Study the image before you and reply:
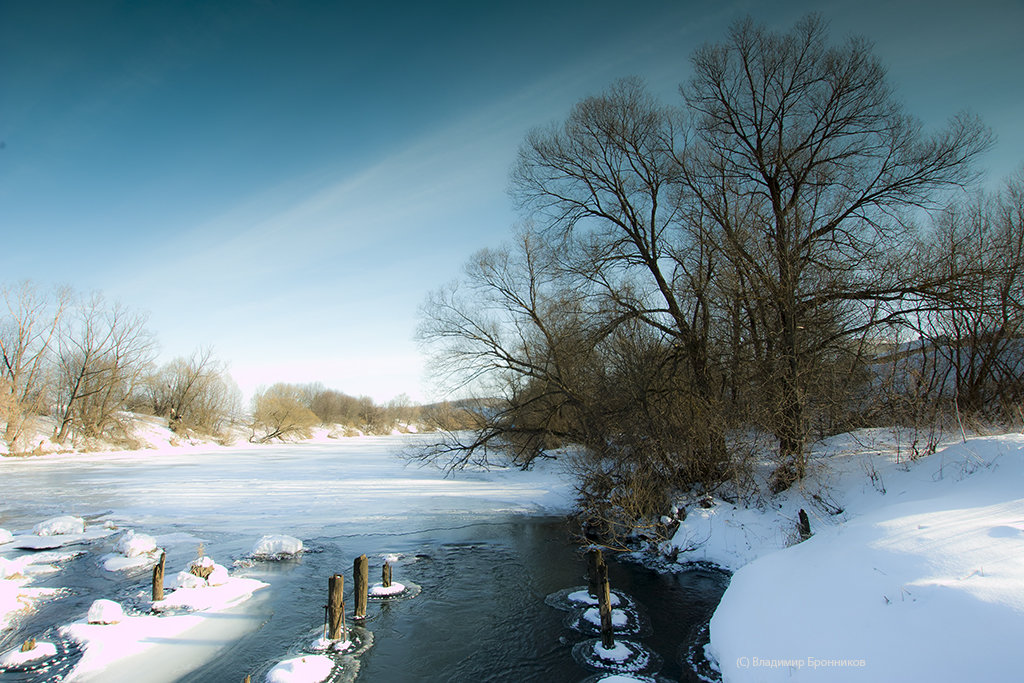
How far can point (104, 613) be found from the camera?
8203 millimetres

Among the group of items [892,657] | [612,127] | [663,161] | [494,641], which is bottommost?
[494,641]

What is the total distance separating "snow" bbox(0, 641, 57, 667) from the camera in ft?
23.0

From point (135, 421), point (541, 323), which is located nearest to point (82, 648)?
point (541, 323)

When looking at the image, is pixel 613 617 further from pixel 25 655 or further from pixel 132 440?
pixel 132 440

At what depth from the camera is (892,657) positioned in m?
4.28

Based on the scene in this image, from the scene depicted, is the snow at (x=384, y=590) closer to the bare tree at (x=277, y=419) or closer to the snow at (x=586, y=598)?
the snow at (x=586, y=598)

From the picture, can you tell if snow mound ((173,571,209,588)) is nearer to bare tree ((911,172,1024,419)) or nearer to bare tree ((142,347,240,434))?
bare tree ((911,172,1024,419))

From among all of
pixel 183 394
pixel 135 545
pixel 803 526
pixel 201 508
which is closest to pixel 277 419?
pixel 183 394

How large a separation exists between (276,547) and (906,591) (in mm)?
12692

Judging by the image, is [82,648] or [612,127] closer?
[82,648]

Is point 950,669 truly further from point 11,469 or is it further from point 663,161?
point 11,469

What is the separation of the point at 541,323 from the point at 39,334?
43.2m

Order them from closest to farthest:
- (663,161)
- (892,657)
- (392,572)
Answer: (892,657) → (392,572) → (663,161)

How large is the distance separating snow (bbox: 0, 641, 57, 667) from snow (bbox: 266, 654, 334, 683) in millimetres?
3318
